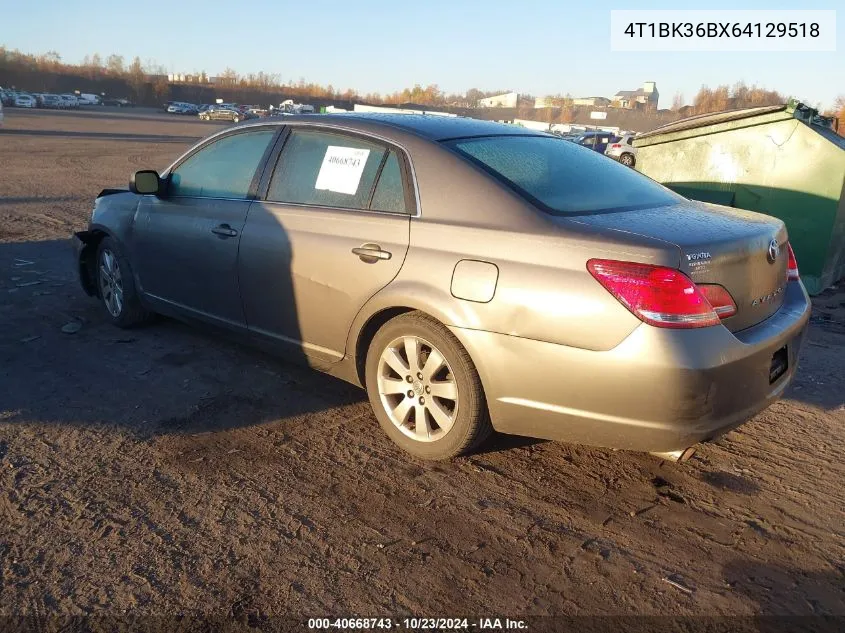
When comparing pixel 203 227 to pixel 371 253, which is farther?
pixel 203 227

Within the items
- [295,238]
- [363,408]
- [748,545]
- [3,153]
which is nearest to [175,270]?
[295,238]

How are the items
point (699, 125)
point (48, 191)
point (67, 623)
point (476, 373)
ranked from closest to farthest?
point (67, 623) < point (476, 373) < point (699, 125) < point (48, 191)

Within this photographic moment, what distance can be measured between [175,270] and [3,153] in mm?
19234

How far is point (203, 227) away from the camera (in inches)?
177

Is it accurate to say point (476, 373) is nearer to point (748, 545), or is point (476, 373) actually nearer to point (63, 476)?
point (748, 545)

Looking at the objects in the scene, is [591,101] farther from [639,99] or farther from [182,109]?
[182,109]

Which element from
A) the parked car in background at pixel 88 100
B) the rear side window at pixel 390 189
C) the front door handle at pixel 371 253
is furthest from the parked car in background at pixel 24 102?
the front door handle at pixel 371 253

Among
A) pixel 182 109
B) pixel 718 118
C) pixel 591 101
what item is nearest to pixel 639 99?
pixel 591 101

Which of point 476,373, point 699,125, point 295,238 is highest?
point 699,125

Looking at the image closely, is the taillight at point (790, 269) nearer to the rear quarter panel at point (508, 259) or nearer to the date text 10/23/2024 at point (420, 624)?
the rear quarter panel at point (508, 259)

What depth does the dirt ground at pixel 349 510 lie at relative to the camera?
8.37 ft

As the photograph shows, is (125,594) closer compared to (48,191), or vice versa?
(125,594)

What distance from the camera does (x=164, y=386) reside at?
436cm

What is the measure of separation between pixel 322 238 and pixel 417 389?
997mm
